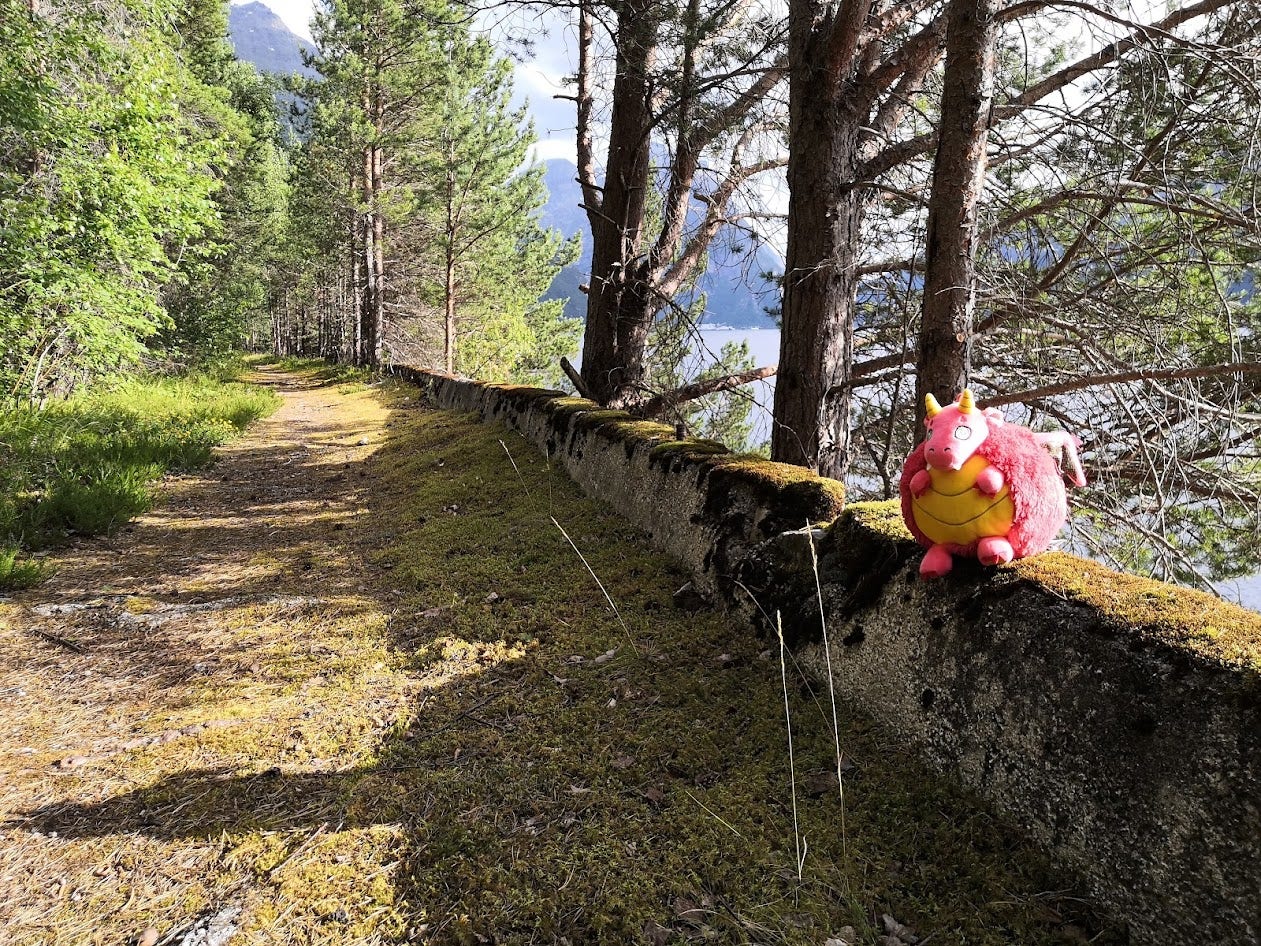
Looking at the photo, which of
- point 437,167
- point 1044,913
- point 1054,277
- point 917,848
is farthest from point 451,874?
point 437,167

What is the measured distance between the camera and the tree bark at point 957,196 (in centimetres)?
289

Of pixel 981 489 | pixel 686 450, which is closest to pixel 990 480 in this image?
pixel 981 489

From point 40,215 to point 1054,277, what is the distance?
33.1 ft

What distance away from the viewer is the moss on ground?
64.7 inches

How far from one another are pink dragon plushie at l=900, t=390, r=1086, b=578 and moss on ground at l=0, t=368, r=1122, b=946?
29.2 inches

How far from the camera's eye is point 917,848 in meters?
1.72

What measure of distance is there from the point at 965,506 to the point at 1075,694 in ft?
1.76

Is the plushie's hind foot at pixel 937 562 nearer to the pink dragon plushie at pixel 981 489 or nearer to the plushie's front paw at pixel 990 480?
the pink dragon plushie at pixel 981 489

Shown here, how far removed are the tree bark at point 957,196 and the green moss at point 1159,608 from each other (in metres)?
1.49

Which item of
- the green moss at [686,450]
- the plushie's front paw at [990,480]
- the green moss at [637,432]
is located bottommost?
the green moss at [686,450]

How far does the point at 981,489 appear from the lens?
69.0 inches

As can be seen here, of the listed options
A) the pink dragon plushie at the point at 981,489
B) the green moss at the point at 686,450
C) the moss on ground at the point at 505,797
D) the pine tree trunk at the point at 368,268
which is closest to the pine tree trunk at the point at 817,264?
the green moss at the point at 686,450

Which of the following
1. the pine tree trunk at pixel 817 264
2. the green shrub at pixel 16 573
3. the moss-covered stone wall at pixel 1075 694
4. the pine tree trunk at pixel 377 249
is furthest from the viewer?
the pine tree trunk at pixel 377 249

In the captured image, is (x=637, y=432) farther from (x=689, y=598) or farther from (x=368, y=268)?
(x=368, y=268)
